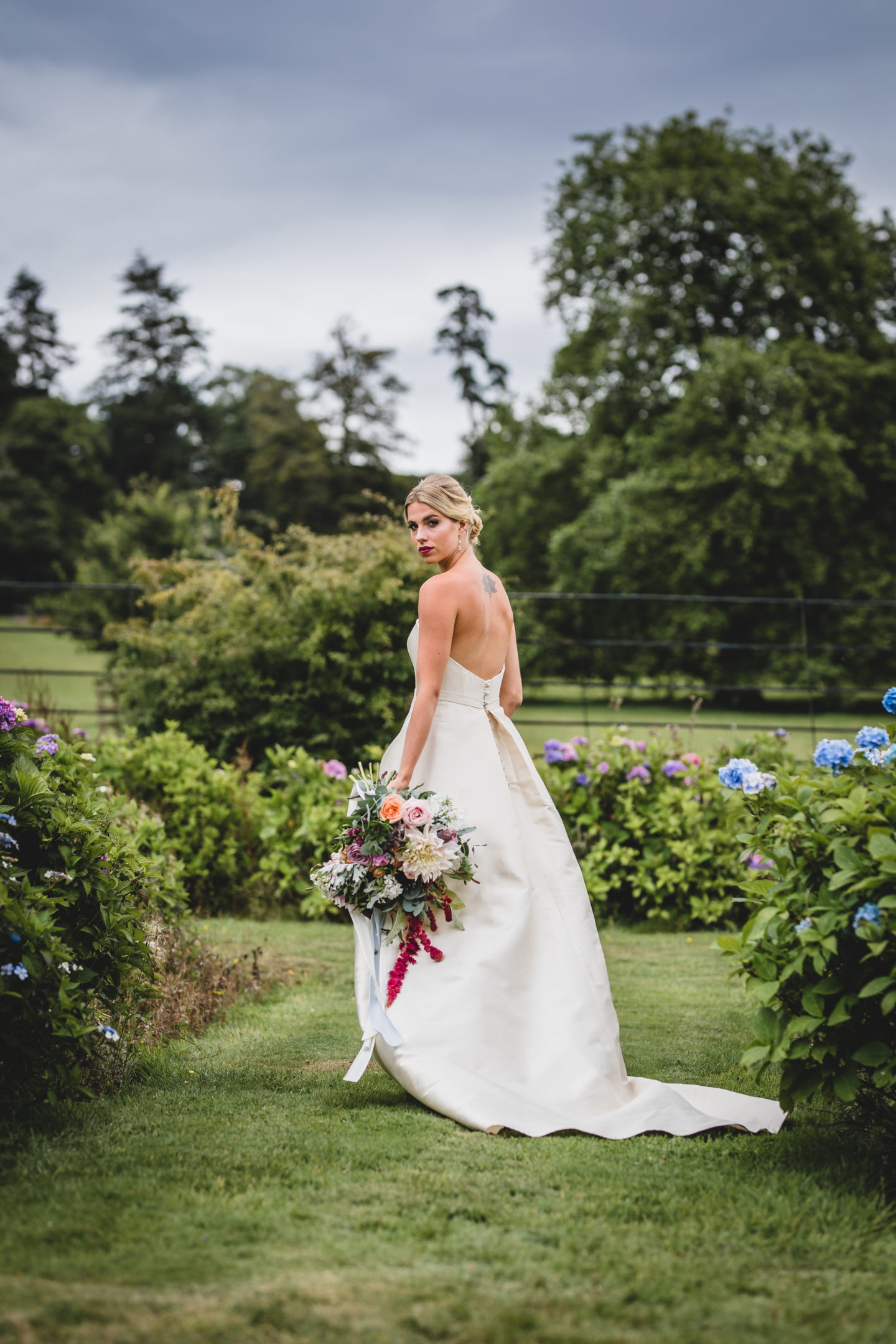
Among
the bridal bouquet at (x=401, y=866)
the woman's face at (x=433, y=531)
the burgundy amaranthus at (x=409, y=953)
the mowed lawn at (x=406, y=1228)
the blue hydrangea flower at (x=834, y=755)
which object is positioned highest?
the woman's face at (x=433, y=531)

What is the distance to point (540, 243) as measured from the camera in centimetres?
2484

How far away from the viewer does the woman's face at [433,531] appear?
392 centimetres

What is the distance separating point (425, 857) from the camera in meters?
3.50

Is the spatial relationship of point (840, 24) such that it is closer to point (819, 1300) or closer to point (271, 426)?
point (819, 1300)

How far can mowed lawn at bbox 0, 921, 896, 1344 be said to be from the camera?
6.71ft

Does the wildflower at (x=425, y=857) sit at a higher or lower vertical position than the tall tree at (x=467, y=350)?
lower

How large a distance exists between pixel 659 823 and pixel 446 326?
37791 mm

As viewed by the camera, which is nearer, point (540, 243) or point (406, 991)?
point (406, 991)

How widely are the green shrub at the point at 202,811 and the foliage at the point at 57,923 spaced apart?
316cm

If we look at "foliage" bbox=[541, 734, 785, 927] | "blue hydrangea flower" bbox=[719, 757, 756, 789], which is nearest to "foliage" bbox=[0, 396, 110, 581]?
"foliage" bbox=[541, 734, 785, 927]

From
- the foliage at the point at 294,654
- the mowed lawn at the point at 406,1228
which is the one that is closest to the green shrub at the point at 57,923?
the mowed lawn at the point at 406,1228

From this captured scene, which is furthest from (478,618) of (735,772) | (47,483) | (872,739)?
(47,483)

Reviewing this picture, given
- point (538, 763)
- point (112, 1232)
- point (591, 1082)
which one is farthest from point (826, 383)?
point (112, 1232)

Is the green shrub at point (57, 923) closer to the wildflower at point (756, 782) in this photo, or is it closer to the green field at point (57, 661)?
the wildflower at point (756, 782)
